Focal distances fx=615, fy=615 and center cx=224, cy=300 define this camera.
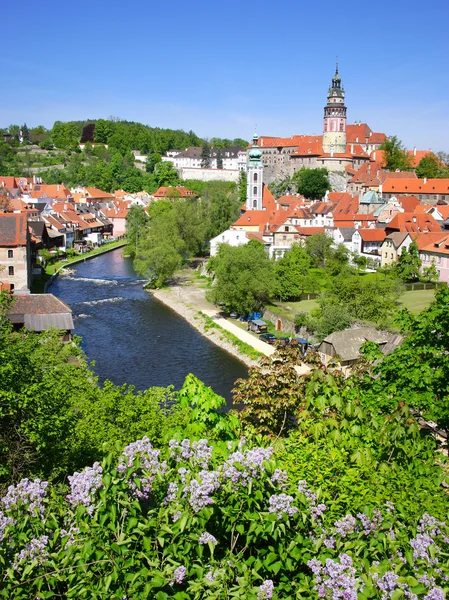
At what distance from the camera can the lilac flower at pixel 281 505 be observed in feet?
13.1

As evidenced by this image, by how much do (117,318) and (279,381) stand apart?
1858 centimetres

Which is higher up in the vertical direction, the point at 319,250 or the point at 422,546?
the point at 422,546

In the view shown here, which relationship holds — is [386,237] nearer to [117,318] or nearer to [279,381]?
[117,318]

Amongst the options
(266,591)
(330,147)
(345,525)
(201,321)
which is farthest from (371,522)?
(330,147)

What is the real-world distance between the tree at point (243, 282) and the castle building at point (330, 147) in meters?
36.5

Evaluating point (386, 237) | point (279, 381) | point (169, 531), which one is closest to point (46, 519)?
point (169, 531)

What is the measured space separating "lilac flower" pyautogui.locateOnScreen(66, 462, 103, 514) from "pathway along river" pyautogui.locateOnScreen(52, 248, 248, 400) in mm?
13273

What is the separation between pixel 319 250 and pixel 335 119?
31838 millimetres

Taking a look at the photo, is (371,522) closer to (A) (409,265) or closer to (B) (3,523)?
(B) (3,523)

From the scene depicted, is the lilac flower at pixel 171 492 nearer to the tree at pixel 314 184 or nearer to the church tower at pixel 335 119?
the tree at pixel 314 184

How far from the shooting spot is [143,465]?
4125 millimetres

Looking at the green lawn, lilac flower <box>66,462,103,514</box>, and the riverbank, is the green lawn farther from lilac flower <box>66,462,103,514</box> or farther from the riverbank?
lilac flower <box>66,462,103,514</box>

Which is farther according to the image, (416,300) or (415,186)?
(415,186)

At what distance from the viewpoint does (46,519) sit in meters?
4.00
